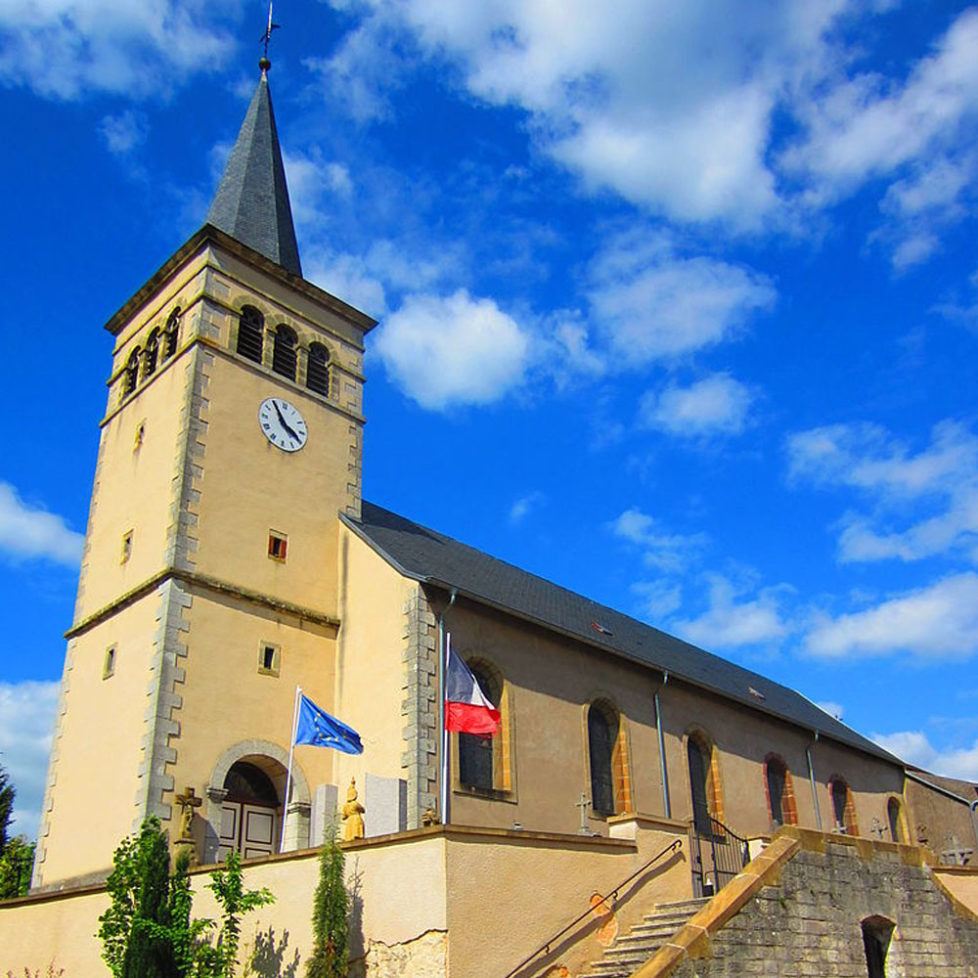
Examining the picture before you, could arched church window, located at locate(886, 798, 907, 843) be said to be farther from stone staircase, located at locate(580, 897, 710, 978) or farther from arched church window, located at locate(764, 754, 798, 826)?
stone staircase, located at locate(580, 897, 710, 978)

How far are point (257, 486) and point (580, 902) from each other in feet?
35.1

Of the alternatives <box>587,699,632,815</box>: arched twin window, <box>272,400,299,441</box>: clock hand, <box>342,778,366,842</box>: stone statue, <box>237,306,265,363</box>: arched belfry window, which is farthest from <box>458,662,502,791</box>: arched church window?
<box>237,306,265,363</box>: arched belfry window

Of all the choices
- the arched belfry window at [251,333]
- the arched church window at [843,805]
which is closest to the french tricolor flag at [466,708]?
the arched belfry window at [251,333]

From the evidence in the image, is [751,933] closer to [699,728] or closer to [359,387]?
[699,728]

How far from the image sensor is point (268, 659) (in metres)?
18.5

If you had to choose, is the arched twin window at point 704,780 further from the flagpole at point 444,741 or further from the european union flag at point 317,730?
the european union flag at point 317,730

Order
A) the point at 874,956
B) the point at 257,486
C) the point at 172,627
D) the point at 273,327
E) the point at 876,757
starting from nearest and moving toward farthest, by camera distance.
→ the point at 874,956 → the point at 172,627 → the point at 257,486 → the point at 273,327 → the point at 876,757

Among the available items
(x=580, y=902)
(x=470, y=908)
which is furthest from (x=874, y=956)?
(x=470, y=908)

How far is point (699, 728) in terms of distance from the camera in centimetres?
2333

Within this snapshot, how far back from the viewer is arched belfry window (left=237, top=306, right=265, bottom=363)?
2136 centimetres

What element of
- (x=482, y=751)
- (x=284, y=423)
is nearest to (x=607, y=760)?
(x=482, y=751)

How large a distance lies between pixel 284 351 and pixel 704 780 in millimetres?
13412

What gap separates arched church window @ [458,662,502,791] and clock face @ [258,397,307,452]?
6.13 metres

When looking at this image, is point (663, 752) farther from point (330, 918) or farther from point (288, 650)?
point (330, 918)
